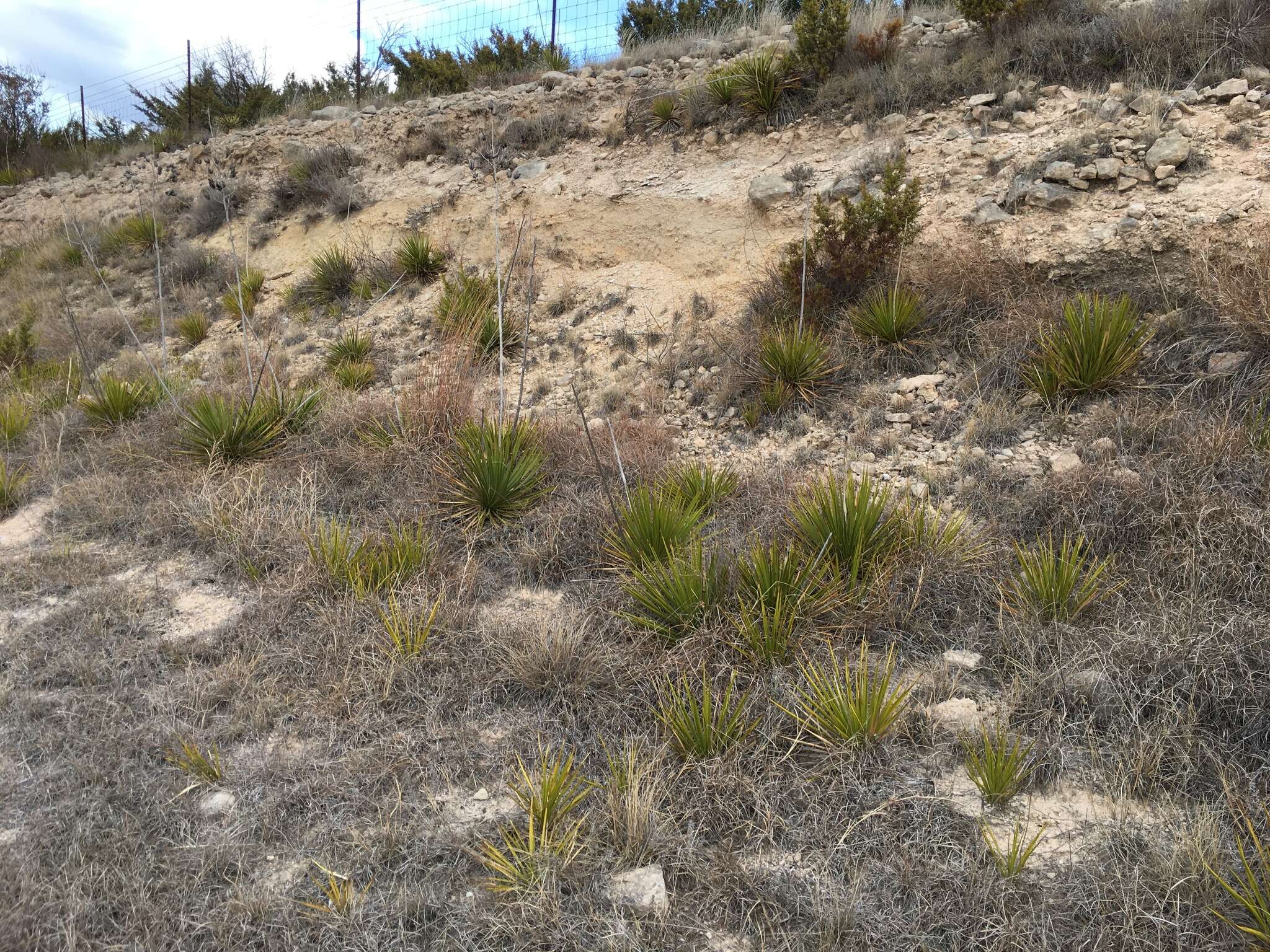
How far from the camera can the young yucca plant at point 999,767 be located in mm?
2627

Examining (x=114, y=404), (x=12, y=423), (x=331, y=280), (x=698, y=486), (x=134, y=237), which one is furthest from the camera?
(x=134, y=237)

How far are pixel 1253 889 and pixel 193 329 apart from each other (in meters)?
10.8

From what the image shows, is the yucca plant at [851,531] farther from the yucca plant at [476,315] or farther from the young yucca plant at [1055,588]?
the yucca plant at [476,315]

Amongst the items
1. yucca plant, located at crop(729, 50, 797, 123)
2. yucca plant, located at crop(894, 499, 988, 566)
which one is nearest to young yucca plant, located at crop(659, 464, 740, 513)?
yucca plant, located at crop(894, 499, 988, 566)

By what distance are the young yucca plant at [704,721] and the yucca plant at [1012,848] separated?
0.85 meters

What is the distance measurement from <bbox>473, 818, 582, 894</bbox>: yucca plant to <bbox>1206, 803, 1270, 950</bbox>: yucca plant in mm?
1832

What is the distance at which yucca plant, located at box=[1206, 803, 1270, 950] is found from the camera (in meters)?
2.04

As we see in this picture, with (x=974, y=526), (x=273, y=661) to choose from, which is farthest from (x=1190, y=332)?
(x=273, y=661)

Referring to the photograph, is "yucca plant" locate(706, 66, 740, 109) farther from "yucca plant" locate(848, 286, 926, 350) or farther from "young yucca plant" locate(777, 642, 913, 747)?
"young yucca plant" locate(777, 642, 913, 747)

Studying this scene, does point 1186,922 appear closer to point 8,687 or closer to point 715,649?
point 715,649

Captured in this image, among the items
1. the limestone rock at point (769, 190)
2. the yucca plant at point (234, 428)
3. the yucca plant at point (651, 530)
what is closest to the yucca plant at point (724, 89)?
the limestone rock at point (769, 190)

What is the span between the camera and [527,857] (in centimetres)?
250

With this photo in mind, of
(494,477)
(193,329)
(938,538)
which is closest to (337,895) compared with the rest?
(494,477)

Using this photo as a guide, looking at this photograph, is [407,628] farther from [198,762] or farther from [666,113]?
[666,113]
